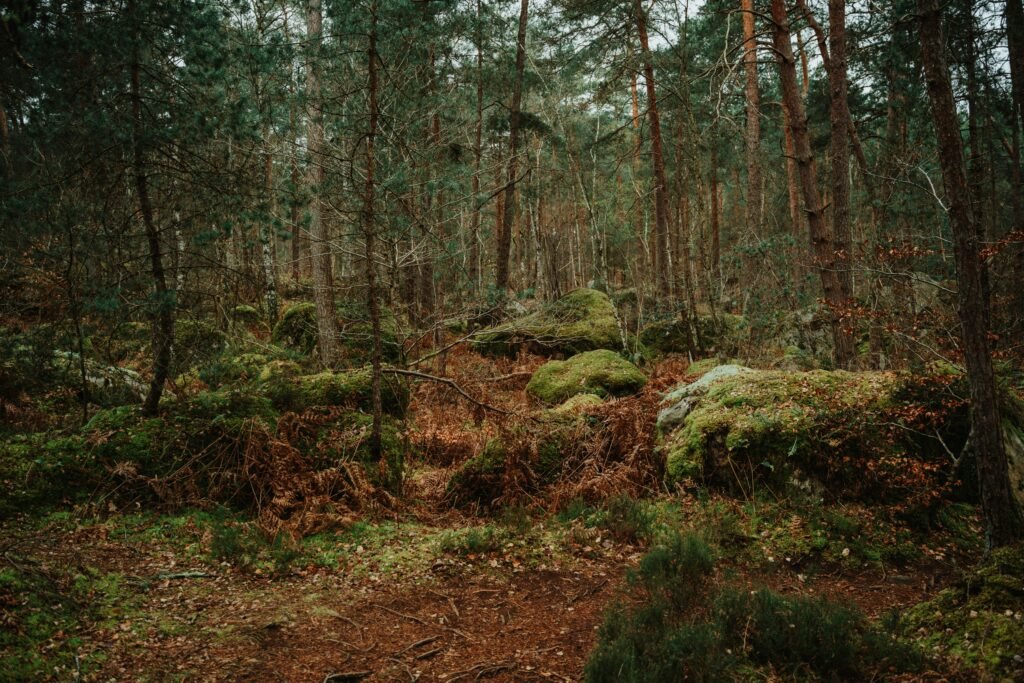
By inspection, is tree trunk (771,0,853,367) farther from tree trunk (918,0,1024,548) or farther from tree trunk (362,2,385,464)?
tree trunk (362,2,385,464)

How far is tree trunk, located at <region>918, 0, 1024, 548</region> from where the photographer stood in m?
3.77

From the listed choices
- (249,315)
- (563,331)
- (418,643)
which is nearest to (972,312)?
(418,643)

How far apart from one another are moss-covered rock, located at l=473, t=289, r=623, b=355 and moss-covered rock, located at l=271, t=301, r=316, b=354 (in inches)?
171

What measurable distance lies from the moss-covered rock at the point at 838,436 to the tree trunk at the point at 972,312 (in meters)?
1.48

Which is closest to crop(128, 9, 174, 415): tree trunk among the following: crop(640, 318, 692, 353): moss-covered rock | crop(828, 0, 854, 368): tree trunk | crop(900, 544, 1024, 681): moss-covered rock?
crop(900, 544, 1024, 681): moss-covered rock

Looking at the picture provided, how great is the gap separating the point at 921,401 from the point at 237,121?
25.3 ft

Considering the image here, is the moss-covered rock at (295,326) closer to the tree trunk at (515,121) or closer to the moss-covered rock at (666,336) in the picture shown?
the tree trunk at (515,121)

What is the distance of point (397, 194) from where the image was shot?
641 cm

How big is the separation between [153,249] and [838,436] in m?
7.59

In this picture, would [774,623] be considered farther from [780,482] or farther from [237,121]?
[237,121]

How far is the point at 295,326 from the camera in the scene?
14.3 metres

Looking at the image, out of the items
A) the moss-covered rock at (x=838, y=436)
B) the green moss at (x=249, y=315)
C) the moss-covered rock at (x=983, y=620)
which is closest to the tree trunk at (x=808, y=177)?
the moss-covered rock at (x=838, y=436)

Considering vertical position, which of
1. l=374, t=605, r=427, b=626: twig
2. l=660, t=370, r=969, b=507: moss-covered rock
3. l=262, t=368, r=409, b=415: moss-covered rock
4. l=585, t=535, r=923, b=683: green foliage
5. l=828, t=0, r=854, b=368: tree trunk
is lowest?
l=374, t=605, r=427, b=626: twig

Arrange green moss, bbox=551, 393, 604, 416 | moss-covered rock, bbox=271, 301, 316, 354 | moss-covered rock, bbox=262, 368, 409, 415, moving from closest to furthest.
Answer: moss-covered rock, bbox=262, 368, 409, 415
green moss, bbox=551, 393, 604, 416
moss-covered rock, bbox=271, 301, 316, 354
